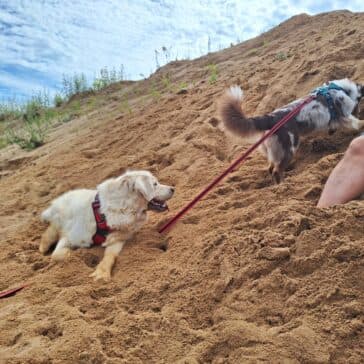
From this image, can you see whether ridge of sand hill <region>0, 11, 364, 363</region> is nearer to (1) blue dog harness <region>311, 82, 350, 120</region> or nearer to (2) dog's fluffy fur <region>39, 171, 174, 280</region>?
(2) dog's fluffy fur <region>39, 171, 174, 280</region>

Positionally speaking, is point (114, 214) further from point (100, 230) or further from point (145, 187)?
point (145, 187)

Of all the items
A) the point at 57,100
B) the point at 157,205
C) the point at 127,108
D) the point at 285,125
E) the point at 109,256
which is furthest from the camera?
the point at 57,100

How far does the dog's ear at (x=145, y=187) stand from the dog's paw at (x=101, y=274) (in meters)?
0.99

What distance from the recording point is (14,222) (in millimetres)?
5715

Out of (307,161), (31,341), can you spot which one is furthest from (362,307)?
(307,161)

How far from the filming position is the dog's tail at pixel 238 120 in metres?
4.80

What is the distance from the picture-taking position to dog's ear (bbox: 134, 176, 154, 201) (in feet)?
14.6

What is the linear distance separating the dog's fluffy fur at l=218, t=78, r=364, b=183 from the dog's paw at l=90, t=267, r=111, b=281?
6.76ft

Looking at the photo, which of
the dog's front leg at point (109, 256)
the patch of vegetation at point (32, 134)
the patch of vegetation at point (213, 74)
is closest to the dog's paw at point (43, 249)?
the dog's front leg at point (109, 256)

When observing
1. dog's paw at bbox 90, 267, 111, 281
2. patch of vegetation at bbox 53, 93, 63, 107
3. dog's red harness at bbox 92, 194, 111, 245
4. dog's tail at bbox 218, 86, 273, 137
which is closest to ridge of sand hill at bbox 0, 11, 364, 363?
dog's paw at bbox 90, 267, 111, 281

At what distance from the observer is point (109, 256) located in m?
4.04

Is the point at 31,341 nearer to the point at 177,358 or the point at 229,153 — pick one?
the point at 177,358

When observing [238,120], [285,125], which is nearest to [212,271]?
[238,120]

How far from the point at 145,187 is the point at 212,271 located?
61.3 inches
